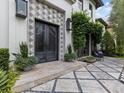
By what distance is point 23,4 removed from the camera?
27.3ft

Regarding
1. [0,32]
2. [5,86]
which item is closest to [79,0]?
[0,32]

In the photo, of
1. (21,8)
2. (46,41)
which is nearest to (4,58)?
(21,8)

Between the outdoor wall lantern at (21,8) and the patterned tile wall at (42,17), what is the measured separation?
930 mm

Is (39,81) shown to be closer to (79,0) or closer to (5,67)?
(5,67)

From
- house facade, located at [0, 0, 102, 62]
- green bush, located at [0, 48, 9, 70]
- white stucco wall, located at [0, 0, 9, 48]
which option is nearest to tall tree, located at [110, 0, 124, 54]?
house facade, located at [0, 0, 102, 62]

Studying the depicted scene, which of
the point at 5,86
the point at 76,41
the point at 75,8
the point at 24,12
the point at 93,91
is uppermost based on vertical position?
the point at 75,8

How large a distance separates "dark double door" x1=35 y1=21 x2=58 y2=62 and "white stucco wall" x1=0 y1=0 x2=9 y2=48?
9.55 ft

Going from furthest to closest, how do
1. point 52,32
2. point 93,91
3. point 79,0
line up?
1. point 79,0
2. point 52,32
3. point 93,91

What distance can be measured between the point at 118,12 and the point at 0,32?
48.4 feet

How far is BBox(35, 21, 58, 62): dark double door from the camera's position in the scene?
10586mm

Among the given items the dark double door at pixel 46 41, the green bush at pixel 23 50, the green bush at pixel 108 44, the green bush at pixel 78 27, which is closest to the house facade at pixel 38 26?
the dark double door at pixel 46 41

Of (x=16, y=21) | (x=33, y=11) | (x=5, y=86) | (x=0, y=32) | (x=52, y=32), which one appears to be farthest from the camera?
(x=52, y=32)

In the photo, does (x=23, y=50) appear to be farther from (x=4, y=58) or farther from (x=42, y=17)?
(x=42, y=17)

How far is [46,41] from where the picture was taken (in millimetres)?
11391
